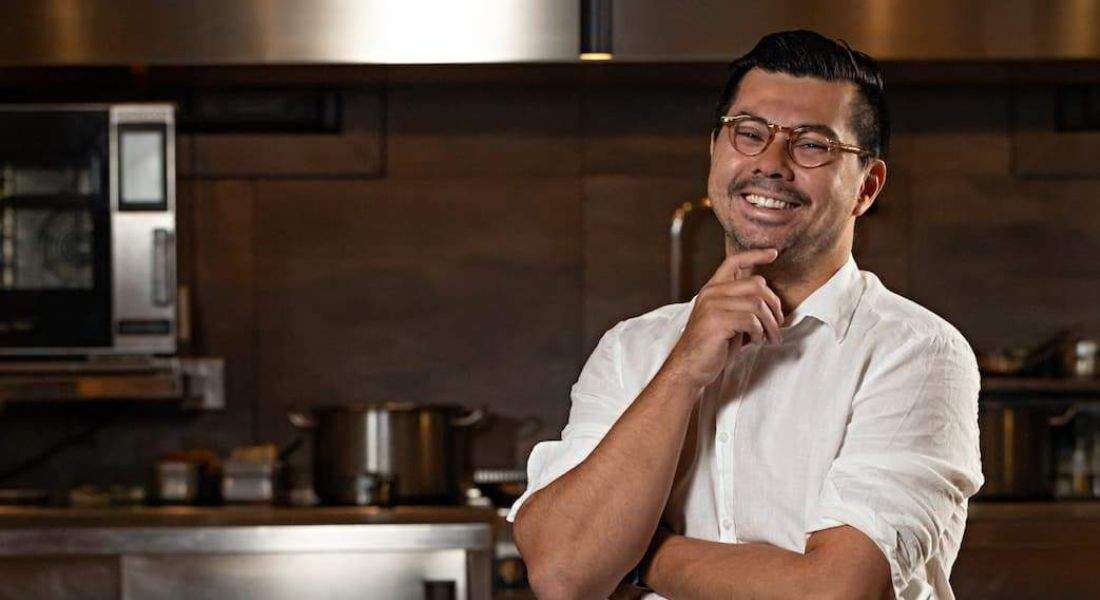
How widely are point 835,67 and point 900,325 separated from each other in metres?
0.29

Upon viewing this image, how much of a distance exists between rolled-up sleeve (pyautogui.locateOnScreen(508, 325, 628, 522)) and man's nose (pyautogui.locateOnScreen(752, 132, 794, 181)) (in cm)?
30

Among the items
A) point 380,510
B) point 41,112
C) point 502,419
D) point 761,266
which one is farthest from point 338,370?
point 761,266

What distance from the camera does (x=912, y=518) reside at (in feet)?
4.78

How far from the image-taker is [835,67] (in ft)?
5.30

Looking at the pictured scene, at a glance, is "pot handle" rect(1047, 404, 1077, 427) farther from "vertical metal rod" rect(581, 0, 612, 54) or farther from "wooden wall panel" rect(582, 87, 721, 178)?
"vertical metal rod" rect(581, 0, 612, 54)

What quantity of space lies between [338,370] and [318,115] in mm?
689

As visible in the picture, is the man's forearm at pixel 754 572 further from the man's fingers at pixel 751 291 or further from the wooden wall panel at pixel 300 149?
the wooden wall panel at pixel 300 149

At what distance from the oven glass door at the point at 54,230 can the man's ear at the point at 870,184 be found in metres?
2.42

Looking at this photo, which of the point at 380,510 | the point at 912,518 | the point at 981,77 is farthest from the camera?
the point at 981,77

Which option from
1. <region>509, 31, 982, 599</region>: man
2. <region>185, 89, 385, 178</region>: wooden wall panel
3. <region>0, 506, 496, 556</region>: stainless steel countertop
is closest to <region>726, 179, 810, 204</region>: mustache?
<region>509, 31, 982, 599</region>: man

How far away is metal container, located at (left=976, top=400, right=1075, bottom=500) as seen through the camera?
11.5ft

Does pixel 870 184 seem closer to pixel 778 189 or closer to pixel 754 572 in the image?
pixel 778 189

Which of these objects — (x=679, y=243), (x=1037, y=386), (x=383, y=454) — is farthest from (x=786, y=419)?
(x=679, y=243)

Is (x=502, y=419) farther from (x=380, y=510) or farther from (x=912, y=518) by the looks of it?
(x=912, y=518)
